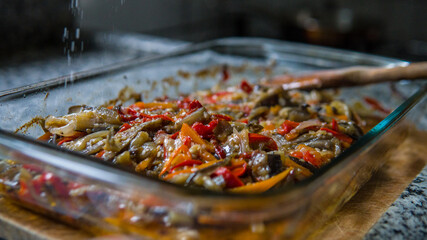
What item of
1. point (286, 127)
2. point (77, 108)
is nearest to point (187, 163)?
point (286, 127)

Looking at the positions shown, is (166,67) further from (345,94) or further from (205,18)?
(205,18)

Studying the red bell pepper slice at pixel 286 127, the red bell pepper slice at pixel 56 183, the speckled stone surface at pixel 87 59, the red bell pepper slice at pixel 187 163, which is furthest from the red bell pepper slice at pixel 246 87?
the red bell pepper slice at pixel 56 183

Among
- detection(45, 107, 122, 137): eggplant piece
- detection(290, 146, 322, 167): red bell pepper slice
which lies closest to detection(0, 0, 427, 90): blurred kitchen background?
detection(45, 107, 122, 137): eggplant piece

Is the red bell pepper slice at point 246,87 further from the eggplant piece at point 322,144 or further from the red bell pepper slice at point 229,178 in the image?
the red bell pepper slice at point 229,178

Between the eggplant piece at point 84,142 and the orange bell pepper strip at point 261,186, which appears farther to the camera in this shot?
the eggplant piece at point 84,142

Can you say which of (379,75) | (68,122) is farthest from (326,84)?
(68,122)

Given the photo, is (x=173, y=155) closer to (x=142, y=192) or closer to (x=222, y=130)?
(x=222, y=130)
